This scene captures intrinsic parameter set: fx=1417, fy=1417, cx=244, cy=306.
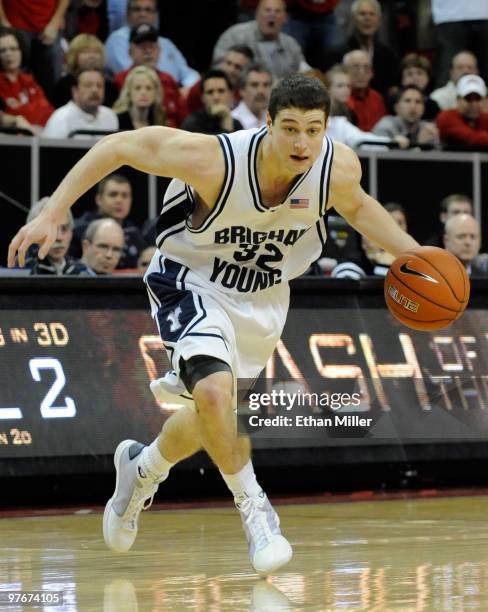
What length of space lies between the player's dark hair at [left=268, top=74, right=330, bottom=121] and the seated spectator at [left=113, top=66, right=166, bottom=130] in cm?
658

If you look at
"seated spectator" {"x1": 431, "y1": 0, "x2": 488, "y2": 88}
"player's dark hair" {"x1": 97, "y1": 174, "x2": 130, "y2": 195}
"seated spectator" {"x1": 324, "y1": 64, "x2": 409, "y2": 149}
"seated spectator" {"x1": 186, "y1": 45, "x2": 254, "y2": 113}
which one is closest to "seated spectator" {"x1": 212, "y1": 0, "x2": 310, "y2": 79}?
"seated spectator" {"x1": 186, "y1": 45, "x2": 254, "y2": 113}

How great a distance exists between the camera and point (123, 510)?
6.90m

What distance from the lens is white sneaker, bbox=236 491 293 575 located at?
Result: 594 cm

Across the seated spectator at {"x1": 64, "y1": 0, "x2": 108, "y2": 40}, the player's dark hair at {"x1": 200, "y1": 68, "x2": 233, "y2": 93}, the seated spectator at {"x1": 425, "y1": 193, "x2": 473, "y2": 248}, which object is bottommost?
the seated spectator at {"x1": 425, "y1": 193, "x2": 473, "y2": 248}

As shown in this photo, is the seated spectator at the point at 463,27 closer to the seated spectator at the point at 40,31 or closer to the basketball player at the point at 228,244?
the seated spectator at the point at 40,31

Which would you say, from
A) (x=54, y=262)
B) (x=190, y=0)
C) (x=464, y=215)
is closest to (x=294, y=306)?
(x=54, y=262)

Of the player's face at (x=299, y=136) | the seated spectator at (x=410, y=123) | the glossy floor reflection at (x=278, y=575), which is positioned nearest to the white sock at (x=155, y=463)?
the glossy floor reflection at (x=278, y=575)

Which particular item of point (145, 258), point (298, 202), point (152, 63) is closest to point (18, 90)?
point (152, 63)

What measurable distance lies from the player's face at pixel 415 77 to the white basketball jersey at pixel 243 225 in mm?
8484

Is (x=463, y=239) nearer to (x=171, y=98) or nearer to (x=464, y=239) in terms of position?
(x=464, y=239)

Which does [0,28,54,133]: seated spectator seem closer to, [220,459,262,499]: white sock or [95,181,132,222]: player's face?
[95,181,132,222]: player's face

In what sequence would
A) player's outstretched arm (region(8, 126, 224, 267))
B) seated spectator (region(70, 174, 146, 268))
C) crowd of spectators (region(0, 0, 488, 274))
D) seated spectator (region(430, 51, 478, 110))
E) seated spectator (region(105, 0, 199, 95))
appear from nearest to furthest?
player's outstretched arm (region(8, 126, 224, 267))
seated spectator (region(70, 174, 146, 268))
crowd of spectators (region(0, 0, 488, 274))
seated spectator (region(105, 0, 199, 95))
seated spectator (region(430, 51, 478, 110))

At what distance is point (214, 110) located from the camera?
42.1ft

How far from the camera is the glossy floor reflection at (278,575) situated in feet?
17.4
